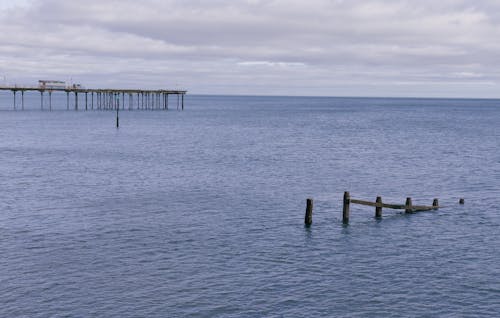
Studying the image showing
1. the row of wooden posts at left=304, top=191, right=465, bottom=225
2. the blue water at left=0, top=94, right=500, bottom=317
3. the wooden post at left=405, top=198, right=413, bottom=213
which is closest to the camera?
the blue water at left=0, top=94, right=500, bottom=317

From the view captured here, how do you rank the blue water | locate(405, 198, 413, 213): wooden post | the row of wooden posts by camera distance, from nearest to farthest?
the blue water
the row of wooden posts
locate(405, 198, 413, 213): wooden post

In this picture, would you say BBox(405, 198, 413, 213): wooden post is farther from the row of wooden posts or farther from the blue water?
the blue water

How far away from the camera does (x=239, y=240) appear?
36.3 meters

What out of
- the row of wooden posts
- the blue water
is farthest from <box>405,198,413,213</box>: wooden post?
the blue water

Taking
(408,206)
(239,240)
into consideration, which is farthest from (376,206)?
(239,240)

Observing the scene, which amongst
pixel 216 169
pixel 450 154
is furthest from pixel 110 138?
pixel 450 154

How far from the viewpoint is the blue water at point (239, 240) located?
26.7m

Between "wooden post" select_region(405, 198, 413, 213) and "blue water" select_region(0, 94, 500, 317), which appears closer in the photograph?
"blue water" select_region(0, 94, 500, 317)

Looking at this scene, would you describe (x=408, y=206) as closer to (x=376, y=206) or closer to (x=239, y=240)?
(x=376, y=206)

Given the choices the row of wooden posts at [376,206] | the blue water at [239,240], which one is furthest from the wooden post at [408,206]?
the blue water at [239,240]

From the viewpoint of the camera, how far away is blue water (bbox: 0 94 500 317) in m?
26.7

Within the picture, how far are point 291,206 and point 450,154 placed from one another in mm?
49996

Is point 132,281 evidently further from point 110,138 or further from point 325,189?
point 110,138

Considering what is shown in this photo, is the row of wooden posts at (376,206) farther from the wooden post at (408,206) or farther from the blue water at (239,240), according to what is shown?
the blue water at (239,240)
